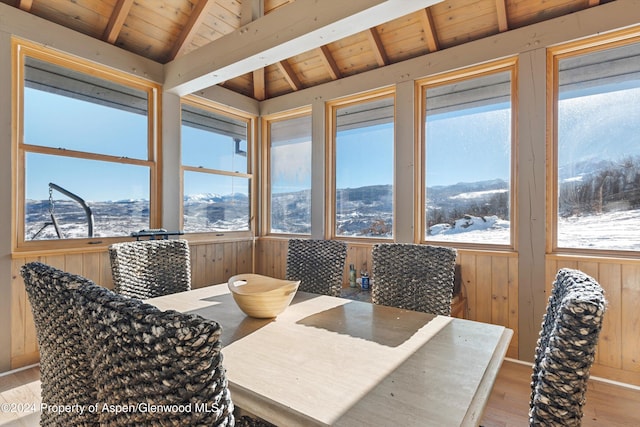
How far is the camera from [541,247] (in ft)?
8.45

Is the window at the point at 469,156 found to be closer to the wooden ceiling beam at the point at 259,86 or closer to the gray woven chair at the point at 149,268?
the wooden ceiling beam at the point at 259,86

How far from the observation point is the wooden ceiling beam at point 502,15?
2.62 m

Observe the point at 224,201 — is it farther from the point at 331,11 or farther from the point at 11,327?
the point at 331,11

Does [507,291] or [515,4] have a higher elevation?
[515,4]

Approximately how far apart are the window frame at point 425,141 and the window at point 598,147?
0.94 ft

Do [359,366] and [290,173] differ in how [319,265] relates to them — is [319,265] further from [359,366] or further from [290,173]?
[290,173]

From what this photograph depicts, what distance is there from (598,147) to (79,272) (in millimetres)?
4253

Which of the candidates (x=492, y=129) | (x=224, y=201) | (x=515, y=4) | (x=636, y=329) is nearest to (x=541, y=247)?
(x=636, y=329)

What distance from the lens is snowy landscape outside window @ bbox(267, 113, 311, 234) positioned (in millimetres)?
4133

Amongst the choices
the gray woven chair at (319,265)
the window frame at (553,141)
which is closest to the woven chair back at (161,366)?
the gray woven chair at (319,265)

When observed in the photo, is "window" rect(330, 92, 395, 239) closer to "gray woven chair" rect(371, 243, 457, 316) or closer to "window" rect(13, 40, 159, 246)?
"gray woven chair" rect(371, 243, 457, 316)

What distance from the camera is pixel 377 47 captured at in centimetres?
329

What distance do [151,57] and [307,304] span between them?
3125mm

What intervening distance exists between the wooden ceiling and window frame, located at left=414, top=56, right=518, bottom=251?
268 millimetres
